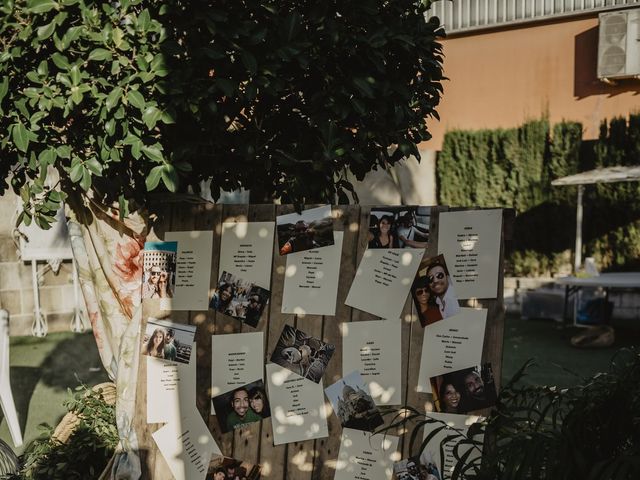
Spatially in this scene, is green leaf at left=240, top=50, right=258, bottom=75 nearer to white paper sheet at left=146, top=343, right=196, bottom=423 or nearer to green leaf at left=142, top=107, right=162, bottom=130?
green leaf at left=142, top=107, right=162, bottom=130

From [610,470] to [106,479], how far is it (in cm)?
207

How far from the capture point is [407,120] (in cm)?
293

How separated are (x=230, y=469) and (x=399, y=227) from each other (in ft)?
3.98

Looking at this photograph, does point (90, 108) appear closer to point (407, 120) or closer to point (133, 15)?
point (133, 15)

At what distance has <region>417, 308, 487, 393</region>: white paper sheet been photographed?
2590 millimetres

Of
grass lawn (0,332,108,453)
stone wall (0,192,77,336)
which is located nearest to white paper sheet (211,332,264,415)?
grass lawn (0,332,108,453)

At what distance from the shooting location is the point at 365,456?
2725 millimetres

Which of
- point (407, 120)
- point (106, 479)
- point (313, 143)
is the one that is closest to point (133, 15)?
point (313, 143)

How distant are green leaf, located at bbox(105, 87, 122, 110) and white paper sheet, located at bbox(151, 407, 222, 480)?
4.25 ft

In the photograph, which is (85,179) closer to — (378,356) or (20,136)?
(20,136)

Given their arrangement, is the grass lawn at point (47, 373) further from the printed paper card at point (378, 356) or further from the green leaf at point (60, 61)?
the green leaf at point (60, 61)

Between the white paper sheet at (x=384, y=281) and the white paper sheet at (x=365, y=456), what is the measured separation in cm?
48

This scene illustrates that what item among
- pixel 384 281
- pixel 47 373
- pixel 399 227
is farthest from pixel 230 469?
pixel 47 373

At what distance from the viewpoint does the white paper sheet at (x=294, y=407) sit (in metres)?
2.79
